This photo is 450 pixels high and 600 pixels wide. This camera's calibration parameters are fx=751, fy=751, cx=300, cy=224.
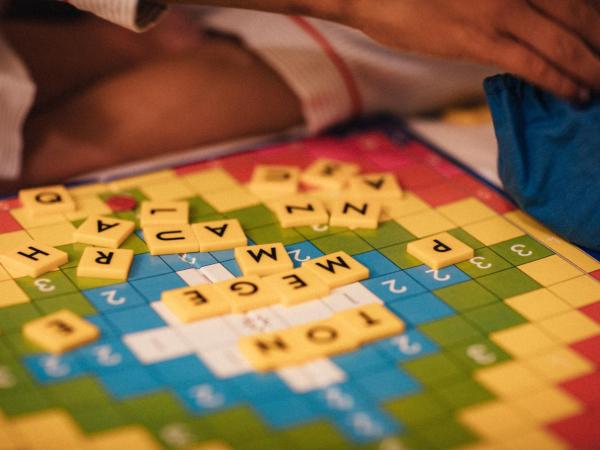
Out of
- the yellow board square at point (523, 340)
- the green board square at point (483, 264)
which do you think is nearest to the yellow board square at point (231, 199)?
the green board square at point (483, 264)

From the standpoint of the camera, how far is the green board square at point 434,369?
0.81m

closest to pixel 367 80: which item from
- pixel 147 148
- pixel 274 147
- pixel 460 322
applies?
pixel 274 147

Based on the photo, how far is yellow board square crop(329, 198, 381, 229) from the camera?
109cm

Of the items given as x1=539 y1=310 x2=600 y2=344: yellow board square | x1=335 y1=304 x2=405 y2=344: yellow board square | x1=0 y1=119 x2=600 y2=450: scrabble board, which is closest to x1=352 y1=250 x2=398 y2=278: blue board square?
x1=0 y1=119 x2=600 y2=450: scrabble board

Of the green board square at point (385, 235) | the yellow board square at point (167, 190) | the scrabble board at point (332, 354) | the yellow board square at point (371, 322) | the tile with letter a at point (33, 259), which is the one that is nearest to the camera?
the scrabble board at point (332, 354)

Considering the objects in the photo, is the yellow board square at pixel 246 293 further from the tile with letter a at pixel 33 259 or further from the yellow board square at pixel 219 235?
the tile with letter a at pixel 33 259

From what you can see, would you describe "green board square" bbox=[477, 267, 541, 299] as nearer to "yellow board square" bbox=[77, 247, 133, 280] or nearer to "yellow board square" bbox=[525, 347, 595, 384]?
"yellow board square" bbox=[525, 347, 595, 384]

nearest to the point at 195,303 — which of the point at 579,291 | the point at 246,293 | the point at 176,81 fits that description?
the point at 246,293

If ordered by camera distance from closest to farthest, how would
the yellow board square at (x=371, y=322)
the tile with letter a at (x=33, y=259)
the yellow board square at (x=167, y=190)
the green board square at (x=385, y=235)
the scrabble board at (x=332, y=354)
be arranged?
the scrabble board at (x=332, y=354) < the yellow board square at (x=371, y=322) < the tile with letter a at (x=33, y=259) < the green board square at (x=385, y=235) < the yellow board square at (x=167, y=190)

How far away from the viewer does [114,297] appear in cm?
91

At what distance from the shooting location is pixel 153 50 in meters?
1.49

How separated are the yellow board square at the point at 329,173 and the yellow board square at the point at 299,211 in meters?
0.07

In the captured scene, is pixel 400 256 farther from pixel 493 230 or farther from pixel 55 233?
pixel 55 233

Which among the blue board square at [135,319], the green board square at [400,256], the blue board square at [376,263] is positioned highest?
the green board square at [400,256]
